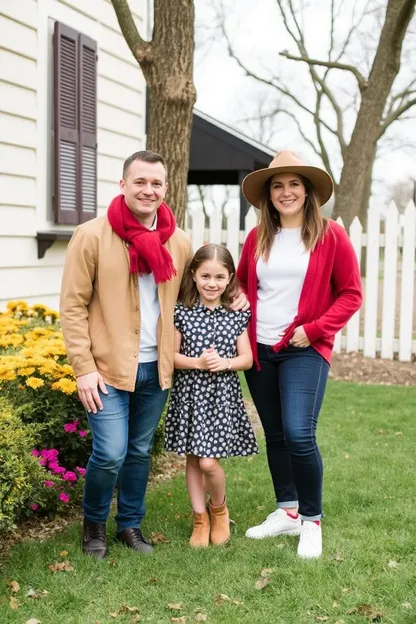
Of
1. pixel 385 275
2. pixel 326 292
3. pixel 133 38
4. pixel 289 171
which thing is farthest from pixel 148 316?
pixel 385 275

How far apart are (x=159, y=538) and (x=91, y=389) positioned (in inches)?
41.6

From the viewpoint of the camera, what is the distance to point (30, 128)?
7.09 m

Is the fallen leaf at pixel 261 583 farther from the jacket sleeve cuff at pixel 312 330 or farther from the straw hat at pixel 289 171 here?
the straw hat at pixel 289 171

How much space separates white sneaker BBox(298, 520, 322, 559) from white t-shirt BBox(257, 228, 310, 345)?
923 mm

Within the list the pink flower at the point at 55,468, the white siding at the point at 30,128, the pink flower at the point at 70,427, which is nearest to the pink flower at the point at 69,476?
the pink flower at the point at 55,468

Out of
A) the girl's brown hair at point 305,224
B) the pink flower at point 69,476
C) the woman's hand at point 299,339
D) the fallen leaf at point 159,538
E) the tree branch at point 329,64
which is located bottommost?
the fallen leaf at point 159,538

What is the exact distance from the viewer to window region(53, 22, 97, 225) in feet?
24.2

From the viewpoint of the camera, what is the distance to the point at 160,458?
5.64m

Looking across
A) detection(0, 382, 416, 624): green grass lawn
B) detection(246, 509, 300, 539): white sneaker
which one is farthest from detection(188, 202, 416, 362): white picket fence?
detection(246, 509, 300, 539): white sneaker

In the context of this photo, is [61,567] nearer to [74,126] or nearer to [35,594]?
[35,594]

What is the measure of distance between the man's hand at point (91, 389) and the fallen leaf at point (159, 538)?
3.06 feet

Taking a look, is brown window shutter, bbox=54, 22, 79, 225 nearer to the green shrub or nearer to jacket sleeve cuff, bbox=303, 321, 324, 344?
the green shrub

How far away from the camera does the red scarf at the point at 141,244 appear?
361 centimetres

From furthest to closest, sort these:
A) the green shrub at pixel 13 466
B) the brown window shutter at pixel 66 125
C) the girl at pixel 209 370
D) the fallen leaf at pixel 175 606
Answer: the brown window shutter at pixel 66 125
the girl at pixel 209 370
the green shrub at pixel 13 466
the fallen leaf at pixel 175 606
